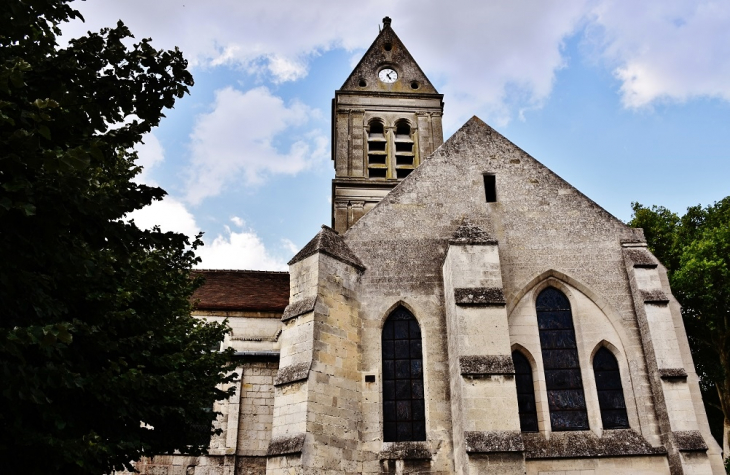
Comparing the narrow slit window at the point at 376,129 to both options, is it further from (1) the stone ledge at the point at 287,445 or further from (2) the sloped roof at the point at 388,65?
(1) the stone ledge at the point at 287,445

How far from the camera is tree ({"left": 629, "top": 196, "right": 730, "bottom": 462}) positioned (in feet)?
60.4

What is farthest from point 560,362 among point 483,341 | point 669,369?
point 483,341

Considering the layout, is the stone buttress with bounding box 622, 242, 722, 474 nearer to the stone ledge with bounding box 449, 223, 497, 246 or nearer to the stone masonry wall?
the stone masonry wall

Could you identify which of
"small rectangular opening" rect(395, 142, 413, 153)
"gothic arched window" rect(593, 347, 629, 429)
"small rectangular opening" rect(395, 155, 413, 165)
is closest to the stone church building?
"gothic arched window" rect(593, 347, 629, 429)

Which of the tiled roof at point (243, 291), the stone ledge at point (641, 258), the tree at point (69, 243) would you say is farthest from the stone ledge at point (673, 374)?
the tiled roof at point (243, 291)

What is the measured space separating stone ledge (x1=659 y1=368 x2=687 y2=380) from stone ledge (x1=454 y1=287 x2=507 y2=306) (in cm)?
288

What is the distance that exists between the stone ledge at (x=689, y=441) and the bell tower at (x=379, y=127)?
12.3 m

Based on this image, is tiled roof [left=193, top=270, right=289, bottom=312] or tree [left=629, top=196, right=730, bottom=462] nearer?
tiled roof [left=193, top=270, right=289, bottom=312]

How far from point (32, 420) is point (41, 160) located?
3300 mm

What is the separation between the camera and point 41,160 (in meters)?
4.46

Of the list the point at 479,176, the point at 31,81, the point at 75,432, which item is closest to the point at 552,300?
the point at 479,176

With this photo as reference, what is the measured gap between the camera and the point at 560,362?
37.2 feet

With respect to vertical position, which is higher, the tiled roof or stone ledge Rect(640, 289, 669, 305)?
the tiled roof

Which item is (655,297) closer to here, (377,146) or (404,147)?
(404,147)
